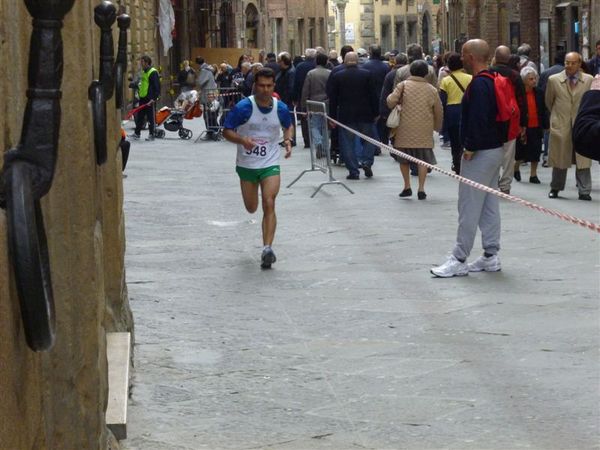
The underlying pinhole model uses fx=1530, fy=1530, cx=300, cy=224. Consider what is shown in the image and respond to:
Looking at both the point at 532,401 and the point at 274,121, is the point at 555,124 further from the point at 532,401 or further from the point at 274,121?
the point at 532,401

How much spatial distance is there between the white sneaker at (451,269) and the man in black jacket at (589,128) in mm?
5225

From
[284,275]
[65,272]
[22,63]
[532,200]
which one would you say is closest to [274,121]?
[284,275]

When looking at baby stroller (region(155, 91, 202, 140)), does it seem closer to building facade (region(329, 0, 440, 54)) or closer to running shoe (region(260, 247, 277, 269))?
running shoe (region(260, 247, 277, 269))

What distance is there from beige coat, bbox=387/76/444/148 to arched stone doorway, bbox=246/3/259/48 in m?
43.9

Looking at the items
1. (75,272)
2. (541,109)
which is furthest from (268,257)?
(541,109)

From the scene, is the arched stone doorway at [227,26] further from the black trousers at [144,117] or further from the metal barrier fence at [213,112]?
the black trousers at [144,117]

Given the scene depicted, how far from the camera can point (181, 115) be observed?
2758 centimetres

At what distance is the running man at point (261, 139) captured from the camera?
11.0 metres

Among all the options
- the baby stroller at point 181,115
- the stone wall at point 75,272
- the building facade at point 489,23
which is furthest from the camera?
the building facade at point 489,23

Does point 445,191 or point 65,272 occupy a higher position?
point 65,272

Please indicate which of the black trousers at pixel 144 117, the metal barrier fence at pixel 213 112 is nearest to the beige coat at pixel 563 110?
the metal barrier fence at pixel 213 112

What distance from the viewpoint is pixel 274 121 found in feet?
36.5

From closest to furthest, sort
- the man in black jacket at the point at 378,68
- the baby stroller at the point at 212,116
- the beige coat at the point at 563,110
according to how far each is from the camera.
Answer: the beige coat at the point at 563,110
the man in black jacket at the point at 378,68
the baby stroller at the point at 212,116

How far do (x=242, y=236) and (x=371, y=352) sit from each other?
5194 mm
